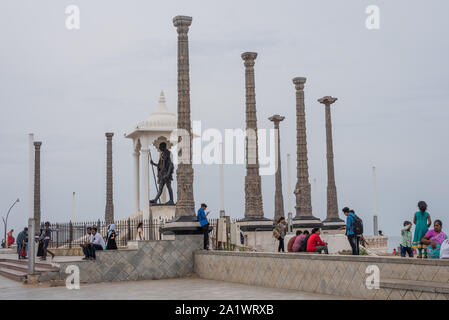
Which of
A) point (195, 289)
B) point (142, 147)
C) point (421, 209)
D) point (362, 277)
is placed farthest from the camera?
point (142, 147)

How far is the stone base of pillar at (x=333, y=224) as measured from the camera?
122 feet

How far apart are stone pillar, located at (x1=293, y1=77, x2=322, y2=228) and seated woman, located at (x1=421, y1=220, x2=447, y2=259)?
21.1 metres

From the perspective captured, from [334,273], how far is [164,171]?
18.8 metres

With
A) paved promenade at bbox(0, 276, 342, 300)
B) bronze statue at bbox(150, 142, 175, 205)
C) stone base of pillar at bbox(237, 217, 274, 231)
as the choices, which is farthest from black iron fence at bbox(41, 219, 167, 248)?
paved promenade at bbox(0, 276, 342, 300)

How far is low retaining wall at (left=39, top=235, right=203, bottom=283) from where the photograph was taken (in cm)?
1888

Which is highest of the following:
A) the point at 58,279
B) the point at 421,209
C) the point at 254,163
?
the point at 254,163

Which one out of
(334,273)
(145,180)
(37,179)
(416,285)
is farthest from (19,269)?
(37,179)

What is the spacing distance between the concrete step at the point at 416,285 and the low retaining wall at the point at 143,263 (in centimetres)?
947

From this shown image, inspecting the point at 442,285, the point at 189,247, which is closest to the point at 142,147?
the point at 189,247

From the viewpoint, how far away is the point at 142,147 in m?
29.2
